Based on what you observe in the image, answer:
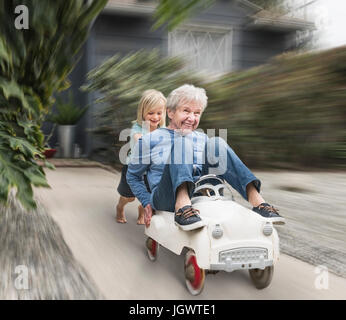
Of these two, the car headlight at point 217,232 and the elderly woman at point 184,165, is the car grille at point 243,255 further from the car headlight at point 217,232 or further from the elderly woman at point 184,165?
the elderly woman at point 184,165

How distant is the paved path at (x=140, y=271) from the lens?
2.17m

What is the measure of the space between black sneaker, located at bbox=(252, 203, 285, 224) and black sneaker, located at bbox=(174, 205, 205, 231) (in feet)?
1.15

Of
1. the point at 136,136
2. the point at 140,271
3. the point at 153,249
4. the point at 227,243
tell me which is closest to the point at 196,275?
the point at 227,243

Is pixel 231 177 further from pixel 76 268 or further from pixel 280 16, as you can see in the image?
pixel 280 16

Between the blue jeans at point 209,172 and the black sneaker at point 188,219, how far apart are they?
0.50ft

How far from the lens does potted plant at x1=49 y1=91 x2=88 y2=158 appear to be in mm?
9047

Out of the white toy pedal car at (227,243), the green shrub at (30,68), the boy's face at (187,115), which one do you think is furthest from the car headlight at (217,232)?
the green shrub at (30,68)

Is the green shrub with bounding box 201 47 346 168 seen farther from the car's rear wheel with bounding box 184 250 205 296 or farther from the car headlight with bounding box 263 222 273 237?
the car's rear wheel with bounding box 184 250 205 296

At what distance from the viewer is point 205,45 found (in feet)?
28.2

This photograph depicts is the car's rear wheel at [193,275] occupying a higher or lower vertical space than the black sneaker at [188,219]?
lower

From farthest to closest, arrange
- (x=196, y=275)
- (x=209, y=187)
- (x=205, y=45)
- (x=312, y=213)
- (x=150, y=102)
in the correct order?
(x=205, y=45)
(x=312, y=213)
(x=150, y=102)
(x=209, y=187)
(x=196, y=275)

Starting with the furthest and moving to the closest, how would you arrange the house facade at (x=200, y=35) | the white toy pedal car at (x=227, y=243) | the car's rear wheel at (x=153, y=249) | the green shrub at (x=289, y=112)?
1. the house facade at (x=200, y=35)
2. the green shrub at (x=289, y=112)
3. the car's rear wheel at (x=153, y=249)
4. the white toy pedal car at (x=227, y=243)

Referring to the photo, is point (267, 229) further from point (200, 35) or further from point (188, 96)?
point (200, 35)

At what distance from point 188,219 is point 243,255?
31cm
